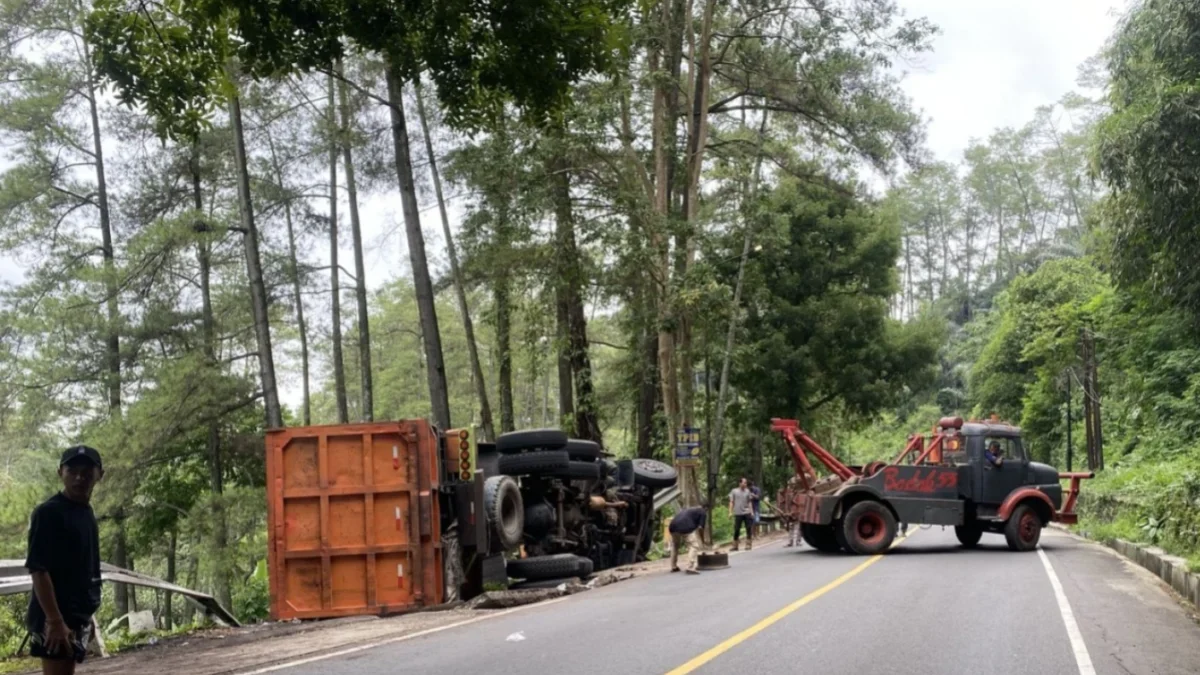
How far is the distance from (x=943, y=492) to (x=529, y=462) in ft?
28.0

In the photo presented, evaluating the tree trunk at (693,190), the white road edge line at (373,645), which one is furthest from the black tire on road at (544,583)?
the tree trunk at (693,190)

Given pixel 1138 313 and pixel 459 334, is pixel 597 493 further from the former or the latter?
pixel 459 334

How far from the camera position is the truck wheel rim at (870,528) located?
837 inches

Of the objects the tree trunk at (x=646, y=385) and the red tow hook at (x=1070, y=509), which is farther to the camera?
the tree trunk at (x=646, y=385)

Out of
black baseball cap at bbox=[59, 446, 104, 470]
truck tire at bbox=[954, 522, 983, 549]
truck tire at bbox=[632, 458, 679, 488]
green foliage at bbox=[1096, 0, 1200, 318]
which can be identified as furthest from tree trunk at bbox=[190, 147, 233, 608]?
black baseball cap at bbox=[59, 446, 104, 470]

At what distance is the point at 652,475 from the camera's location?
2242 cm

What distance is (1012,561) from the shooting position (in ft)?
63.2

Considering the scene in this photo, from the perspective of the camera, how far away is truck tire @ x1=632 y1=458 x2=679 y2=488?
22.2 m

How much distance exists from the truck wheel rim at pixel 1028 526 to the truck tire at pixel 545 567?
9.02 metres

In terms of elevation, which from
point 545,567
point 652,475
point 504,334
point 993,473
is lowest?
point 545,567

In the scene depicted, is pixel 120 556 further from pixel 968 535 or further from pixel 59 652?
pixel 59 652

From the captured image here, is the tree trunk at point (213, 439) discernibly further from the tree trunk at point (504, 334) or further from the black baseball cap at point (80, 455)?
the black baseball cap at point (80, 455)

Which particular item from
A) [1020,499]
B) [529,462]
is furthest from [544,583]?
[1020,499]

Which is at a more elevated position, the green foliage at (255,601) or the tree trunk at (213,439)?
the tree trunk at (213,439)
